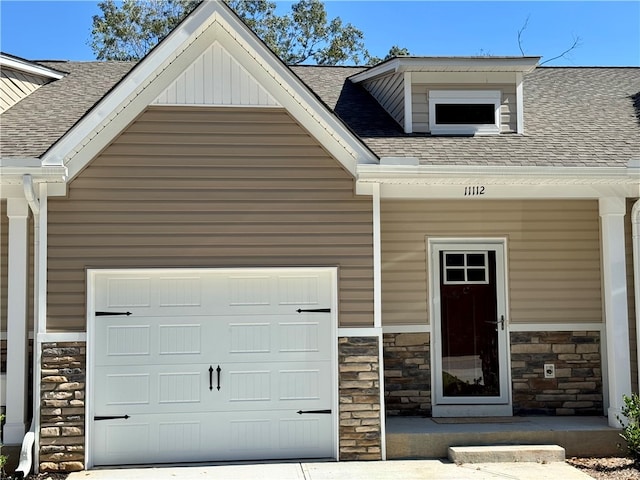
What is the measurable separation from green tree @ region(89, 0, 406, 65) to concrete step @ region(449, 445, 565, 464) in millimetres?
18292

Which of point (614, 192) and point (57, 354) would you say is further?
point (614, 192)

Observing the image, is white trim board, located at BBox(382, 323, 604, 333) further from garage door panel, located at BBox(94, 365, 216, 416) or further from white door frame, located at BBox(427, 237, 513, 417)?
garage door panel, located at BBox(94, 365, 216, 416)

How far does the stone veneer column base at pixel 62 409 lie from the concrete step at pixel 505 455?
370 cm

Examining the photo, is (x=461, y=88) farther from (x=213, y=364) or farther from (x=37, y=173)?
(x=37, y=173)

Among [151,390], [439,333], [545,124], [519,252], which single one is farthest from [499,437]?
[545,124]

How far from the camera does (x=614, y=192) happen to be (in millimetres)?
7543

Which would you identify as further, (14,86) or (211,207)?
(14,86)

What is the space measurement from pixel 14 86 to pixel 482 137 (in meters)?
6.13

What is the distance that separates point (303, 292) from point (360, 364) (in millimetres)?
934

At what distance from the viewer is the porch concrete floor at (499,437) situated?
7.15 metres

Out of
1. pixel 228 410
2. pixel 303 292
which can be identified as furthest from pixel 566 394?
pixel 228 410

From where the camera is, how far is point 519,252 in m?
8.45

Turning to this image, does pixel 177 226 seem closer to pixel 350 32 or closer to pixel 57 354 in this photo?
pixel 57 354

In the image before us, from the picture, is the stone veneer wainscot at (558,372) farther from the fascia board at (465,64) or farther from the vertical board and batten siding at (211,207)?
the fascia board at (465,64)
